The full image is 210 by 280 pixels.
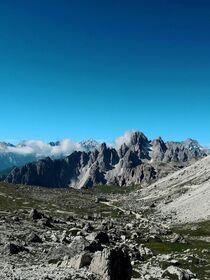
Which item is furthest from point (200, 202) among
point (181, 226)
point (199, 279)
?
point (199, 279)

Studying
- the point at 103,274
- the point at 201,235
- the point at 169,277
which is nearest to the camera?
the point at 103,274

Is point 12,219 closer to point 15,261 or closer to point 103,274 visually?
point 15,261

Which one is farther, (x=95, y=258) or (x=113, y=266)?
(x=95, y=258)

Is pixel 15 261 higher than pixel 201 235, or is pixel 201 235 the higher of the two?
pixel 201 235

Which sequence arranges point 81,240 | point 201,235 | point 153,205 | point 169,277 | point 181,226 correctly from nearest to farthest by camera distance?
1. point 169,277
2. point 81,240
3. point 201,235
4. point 181,226
5. point 153,205

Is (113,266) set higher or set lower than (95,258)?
lower

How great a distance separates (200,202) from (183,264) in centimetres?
8408

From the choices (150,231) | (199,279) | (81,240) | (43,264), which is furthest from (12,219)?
(199,279)

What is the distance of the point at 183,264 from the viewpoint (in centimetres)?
5350

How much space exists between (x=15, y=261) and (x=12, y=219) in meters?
47.4

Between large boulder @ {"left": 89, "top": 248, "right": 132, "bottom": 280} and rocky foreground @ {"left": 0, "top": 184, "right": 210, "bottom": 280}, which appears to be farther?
rocky foreground @ {"left": 0, "top": 184, "right": 210, "bottom": 280}

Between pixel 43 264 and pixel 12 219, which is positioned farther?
pixel 12 219

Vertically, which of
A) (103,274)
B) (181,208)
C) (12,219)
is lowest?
(103,274)

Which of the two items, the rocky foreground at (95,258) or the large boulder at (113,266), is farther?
the rocky foreground at (95,258)
